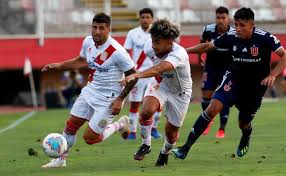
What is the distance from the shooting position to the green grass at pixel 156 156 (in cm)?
1234

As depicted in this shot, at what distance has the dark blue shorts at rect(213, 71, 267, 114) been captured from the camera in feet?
44.2

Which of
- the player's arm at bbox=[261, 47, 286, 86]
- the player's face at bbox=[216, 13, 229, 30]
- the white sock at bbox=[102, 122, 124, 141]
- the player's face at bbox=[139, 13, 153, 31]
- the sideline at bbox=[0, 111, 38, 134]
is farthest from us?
the sideline at bbox=[0, 111, 38, 134]

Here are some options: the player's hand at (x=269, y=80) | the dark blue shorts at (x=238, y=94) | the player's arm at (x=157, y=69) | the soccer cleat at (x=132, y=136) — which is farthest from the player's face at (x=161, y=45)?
the soccer cleat at (x=132, y=136)

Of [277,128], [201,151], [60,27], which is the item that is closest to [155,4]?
[60,27]

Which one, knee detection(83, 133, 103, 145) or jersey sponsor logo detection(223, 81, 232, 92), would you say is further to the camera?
knee detection(83, 133, 103, 145)

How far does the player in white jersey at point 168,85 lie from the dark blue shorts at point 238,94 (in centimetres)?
55

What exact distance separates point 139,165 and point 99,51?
173 centimetres

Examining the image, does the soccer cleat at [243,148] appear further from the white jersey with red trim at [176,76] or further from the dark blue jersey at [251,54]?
the white jersey with red trim at [176,76]

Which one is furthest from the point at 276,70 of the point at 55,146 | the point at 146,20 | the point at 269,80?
the point at 146,20

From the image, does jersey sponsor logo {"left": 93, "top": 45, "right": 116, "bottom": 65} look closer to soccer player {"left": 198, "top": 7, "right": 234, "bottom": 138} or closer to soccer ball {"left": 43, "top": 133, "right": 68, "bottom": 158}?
soccer ball {"left": 43, "top": 133, "right": 68, "bottom": 158}

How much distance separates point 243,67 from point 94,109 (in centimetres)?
219

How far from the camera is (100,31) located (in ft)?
44.5

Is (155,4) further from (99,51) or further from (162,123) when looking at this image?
(99,51)

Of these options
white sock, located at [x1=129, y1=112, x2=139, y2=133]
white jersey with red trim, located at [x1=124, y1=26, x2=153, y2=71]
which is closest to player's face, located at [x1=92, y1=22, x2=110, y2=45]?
white sock, located at [x1=129, y1=112, x2=139, y2=133]
